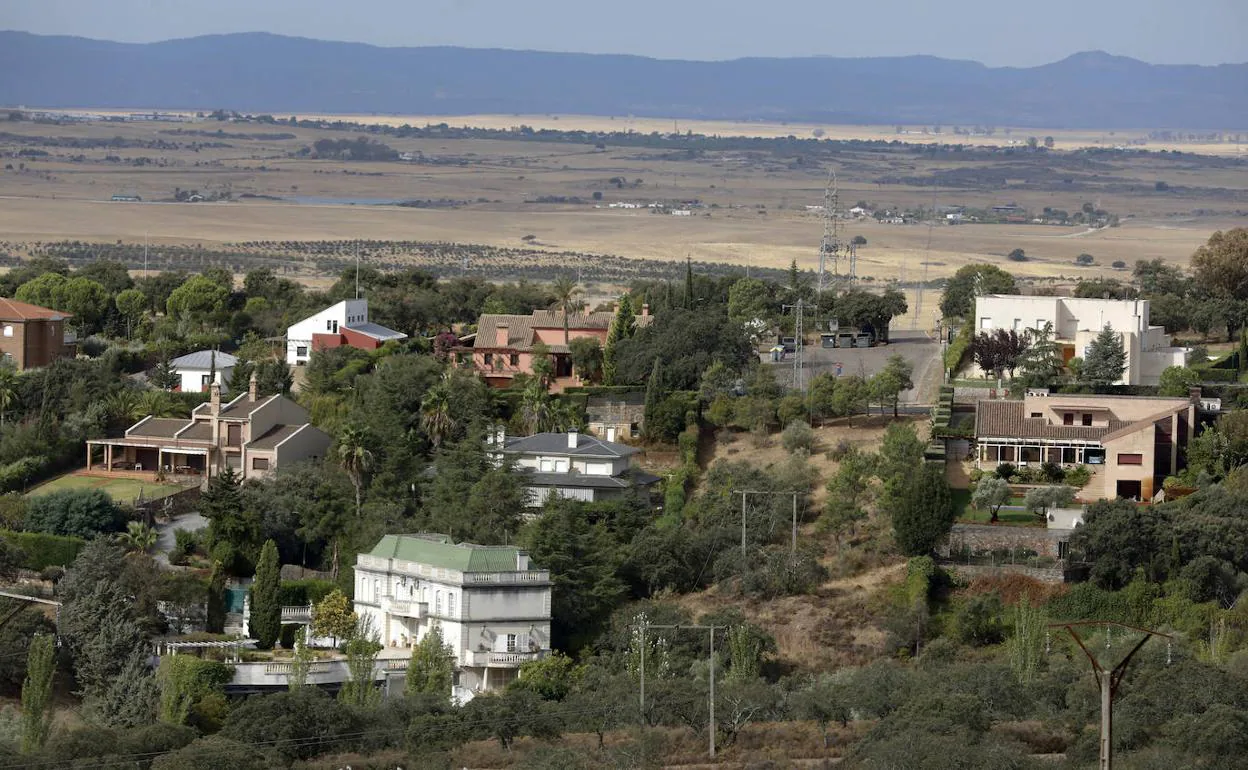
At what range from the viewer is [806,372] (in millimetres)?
69250

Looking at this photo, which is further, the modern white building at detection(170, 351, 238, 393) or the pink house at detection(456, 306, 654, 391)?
the modern white building at detection(170, 351, 238, 393)

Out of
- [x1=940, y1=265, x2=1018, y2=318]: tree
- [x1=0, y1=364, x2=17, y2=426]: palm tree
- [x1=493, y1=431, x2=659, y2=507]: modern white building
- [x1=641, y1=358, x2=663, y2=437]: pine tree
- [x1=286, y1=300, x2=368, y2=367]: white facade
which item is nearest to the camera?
[x1=493, y1=431, x2=659, y2=507]: modern white building

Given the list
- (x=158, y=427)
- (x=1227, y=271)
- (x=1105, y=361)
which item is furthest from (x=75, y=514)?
(x=1227, y=271)

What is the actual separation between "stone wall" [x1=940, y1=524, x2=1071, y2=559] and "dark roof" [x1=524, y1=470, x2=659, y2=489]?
29.1 ft

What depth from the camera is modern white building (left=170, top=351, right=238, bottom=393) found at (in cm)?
7038

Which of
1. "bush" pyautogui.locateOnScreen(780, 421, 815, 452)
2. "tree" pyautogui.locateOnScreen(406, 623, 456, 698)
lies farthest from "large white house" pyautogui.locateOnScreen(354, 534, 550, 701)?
"bush" pyautogui.locateOnScreen(780, 421, 815, 452)

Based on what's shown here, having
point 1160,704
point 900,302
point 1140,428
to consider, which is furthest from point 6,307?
point 1160,704

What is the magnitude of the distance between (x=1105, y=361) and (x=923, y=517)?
15.4m

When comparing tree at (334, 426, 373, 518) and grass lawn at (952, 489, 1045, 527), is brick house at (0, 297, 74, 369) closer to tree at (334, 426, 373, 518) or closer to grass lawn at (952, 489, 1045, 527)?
tree at (334, 426, 373, 518)

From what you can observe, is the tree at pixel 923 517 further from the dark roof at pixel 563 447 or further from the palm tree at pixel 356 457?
the palm tree at pixel 356 457

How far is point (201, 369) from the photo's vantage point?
71.4 m

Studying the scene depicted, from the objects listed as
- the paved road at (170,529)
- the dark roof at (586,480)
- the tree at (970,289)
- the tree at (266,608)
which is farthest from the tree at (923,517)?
the tree at (970,289)

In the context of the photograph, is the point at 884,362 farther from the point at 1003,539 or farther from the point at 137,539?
the point at 137,539

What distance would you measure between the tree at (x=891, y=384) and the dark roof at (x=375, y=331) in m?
16.8
